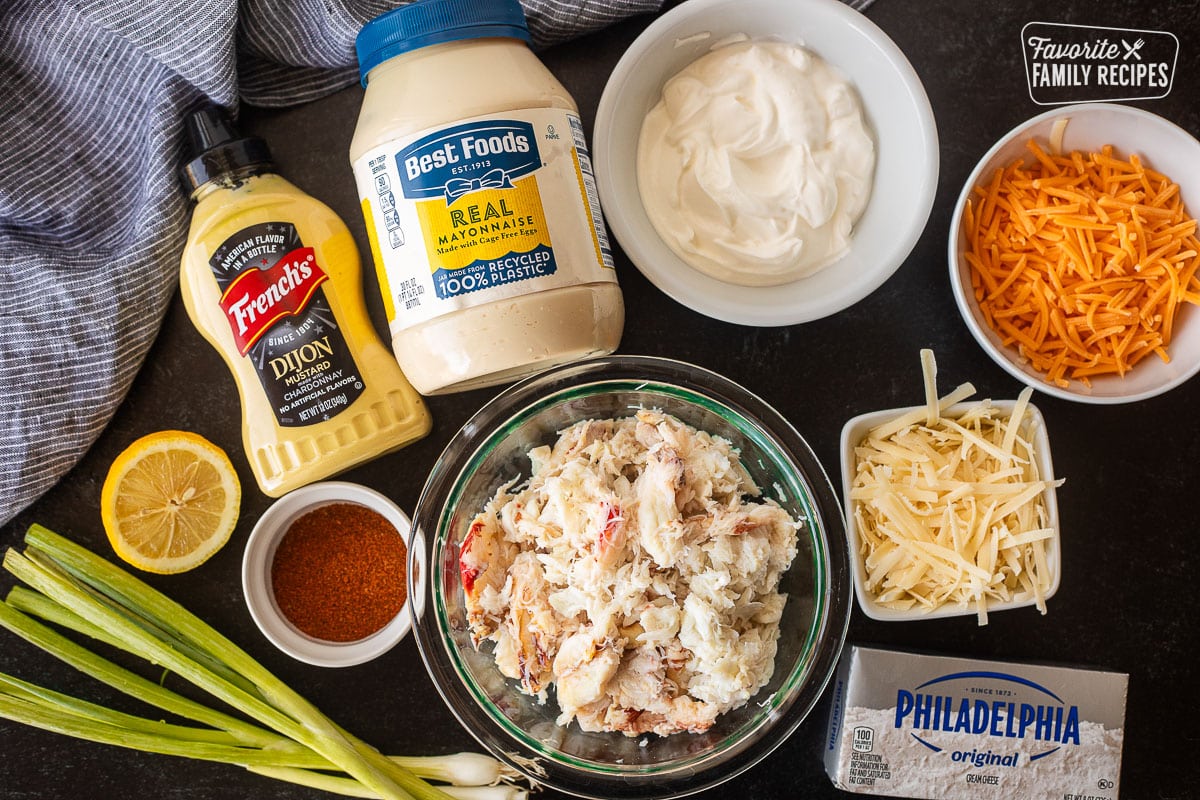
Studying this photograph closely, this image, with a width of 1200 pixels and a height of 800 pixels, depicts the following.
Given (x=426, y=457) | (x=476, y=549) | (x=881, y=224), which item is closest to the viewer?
(x=476, y=549)

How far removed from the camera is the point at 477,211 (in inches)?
49.3

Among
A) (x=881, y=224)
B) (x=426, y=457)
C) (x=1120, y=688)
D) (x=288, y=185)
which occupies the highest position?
(x=288, y=185)

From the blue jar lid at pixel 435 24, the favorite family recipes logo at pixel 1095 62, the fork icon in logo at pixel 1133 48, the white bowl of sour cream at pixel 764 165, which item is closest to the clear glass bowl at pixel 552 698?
the white bowl of sour cream at pixel 764 165

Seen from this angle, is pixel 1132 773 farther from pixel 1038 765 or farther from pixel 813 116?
pixel 813 116

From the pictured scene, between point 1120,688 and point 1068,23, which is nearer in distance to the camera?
point 1120,688

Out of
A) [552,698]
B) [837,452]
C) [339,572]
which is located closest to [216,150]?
[339,572]

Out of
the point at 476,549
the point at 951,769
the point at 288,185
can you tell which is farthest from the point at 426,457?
the point at 951,769

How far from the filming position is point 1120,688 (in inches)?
58.1

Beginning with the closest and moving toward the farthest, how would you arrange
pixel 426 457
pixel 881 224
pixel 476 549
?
1. pixel 476 549
2. pixel 881 224
3. pixel 426 457

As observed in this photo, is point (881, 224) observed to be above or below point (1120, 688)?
above

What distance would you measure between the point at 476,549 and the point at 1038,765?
1028 mm

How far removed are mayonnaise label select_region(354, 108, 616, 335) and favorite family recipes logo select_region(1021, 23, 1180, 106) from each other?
95 centimetres

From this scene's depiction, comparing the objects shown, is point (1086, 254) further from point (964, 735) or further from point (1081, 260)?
point (964, 735)

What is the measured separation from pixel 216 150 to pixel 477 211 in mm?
521
